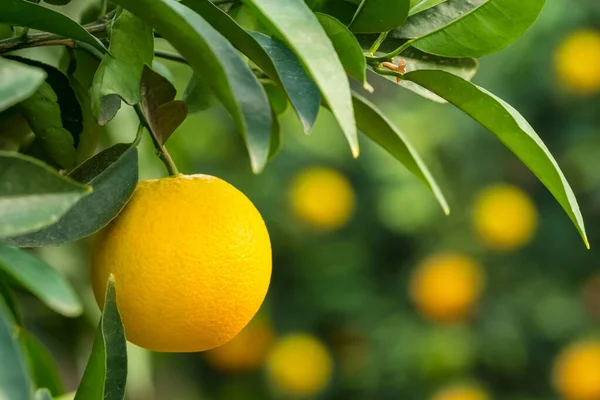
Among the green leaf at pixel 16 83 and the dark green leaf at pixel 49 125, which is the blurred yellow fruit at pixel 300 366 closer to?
the dark green leaf at pixel 49 125

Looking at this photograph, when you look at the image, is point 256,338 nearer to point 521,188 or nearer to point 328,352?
point 328,352

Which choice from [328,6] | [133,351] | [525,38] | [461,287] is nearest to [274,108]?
[328,6]

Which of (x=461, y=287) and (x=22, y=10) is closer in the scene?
(x=22, y=10)

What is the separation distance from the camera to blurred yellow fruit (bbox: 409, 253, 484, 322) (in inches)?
68.5

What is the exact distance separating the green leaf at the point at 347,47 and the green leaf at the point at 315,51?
5 centimetres

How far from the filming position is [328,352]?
1938 millimetres

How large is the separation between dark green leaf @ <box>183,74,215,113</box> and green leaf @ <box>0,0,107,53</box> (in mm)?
141

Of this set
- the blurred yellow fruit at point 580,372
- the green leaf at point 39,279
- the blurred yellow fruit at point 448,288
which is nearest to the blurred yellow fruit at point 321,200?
the blurred yellow fruit at point 448,288

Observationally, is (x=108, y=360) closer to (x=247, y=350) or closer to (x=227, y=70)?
(x=227, y=70)

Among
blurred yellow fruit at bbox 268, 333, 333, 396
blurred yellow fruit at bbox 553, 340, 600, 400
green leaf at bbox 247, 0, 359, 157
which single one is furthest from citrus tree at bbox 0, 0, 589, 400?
blurred yellow fruit at bbox 268, 333, 333, 396

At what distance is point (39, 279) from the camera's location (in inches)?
11.7

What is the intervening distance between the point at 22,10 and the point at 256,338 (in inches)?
62.8

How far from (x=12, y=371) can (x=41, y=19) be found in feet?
0.61

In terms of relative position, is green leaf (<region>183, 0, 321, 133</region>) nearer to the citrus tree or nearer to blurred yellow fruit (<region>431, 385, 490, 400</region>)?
the citrus tree
